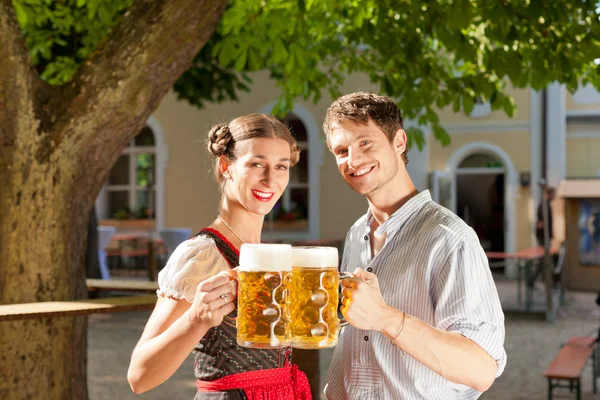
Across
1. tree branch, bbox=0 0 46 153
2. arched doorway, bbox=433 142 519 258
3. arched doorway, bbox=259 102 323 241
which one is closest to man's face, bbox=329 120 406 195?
tree branch, bbox=0 0 46 153

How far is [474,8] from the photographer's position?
4.54 meters

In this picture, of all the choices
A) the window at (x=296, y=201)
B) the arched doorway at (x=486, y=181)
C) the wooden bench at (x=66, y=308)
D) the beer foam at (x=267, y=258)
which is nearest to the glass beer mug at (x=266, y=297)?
the beer foam at (x=267, y=258)

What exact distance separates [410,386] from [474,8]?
10.5ft

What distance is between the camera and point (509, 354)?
7754 millimetres

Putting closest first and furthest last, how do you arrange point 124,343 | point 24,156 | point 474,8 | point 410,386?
point 410,386
point 24,156
point 474,8
point 124,343

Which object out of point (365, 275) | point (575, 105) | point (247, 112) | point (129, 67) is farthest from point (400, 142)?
point (247, 112)

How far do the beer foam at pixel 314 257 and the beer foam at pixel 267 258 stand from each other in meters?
0.02

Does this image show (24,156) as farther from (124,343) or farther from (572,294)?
(572,294)

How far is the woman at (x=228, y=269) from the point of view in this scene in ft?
5.82

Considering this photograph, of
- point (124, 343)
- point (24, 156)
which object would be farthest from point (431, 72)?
point (124, 343)

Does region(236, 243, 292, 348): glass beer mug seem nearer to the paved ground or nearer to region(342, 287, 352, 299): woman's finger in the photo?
region(342, 287, 352, 299): woman's finger

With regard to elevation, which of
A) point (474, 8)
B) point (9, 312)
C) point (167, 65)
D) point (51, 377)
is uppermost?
point (474, 8)

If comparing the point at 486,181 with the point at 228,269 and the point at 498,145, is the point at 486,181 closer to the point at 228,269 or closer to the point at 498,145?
the point at 498,145

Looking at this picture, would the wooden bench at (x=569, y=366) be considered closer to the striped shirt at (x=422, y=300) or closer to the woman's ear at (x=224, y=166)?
the striped shirt at (x=422, y=300)
